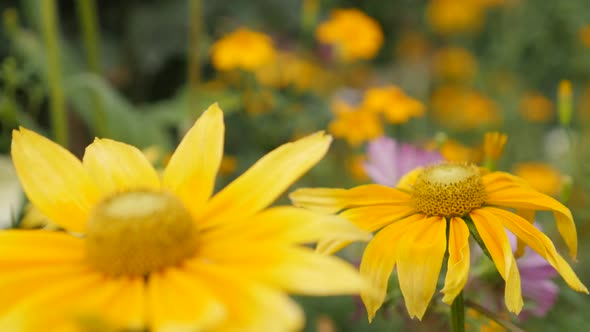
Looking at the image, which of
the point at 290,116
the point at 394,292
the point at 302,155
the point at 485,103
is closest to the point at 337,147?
the point at 290,116

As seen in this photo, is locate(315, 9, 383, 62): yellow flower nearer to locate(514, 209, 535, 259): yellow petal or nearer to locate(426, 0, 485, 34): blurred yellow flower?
locate(514, 209, 535, 259): yellow petal

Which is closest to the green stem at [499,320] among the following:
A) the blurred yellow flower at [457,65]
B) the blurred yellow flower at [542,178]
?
the blurred yellow flower at [542,178]

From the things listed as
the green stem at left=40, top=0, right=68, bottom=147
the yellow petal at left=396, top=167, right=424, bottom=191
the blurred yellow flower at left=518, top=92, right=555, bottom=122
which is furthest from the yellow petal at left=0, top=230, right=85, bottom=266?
the blurred yellow flower at left=518, top=92, right=555, bottom=122

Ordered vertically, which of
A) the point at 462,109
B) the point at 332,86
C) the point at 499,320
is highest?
the point at 499,320

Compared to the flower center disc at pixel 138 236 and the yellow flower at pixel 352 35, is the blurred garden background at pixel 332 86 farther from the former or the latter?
the flower center disc at pixel 138 236

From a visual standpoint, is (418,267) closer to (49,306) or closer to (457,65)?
(49,306)

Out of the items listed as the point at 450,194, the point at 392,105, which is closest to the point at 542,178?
the point at 392,105
